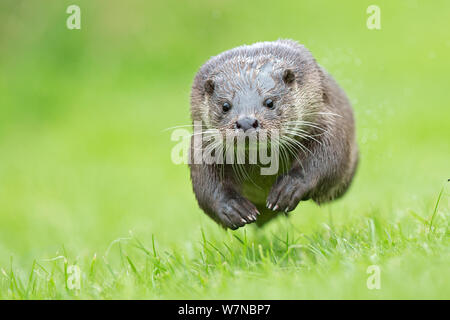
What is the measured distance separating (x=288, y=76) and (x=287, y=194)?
2.79 feet

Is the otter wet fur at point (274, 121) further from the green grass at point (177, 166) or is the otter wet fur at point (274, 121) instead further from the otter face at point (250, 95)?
the green grass at point (177, 166)

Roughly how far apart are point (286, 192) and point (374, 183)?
5286 millimetres

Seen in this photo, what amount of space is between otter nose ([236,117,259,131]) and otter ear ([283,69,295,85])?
0.56 metres

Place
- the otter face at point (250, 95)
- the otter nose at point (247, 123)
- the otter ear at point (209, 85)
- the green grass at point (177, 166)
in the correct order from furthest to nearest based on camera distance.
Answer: the otter ear at point (209, 85)
the otter face at point (250, 95)
the otter nose at point (247, 123)
the green grass at point (177, 166)

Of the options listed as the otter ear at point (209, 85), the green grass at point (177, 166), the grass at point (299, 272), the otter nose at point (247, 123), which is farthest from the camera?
the otter ear at point (209, 85)

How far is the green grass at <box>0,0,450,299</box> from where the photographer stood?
4840mm

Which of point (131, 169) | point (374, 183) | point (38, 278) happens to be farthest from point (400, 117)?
point (38, 278)

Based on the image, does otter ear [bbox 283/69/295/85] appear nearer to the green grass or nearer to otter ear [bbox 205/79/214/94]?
otter ear [bbox 205/79/214/94]

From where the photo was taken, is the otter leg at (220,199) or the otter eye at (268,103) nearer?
the otter eye at (268,103)

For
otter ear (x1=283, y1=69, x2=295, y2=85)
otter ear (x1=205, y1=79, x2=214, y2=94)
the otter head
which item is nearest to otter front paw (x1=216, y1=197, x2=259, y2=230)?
the otter head

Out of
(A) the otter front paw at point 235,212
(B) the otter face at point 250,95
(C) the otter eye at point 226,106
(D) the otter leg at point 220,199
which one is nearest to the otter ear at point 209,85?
(B) the otter face at point 250,95

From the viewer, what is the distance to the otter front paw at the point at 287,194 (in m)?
5.35

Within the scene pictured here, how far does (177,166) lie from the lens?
13.6 metres
